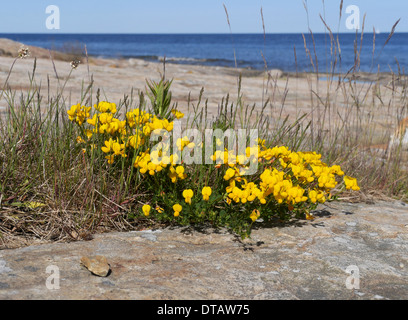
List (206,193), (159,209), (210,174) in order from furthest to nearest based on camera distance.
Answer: (210,174)
(159,209)
(206,193)

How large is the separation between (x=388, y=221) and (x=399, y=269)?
836 millimetres

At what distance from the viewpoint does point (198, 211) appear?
9.03ft

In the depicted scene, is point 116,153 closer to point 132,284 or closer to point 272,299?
point 132,284

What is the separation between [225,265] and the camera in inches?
94.0

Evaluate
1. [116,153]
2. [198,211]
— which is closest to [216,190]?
[198,211]

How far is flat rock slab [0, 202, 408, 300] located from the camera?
208 cm

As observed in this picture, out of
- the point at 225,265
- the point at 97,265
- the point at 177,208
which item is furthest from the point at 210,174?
the point at 97,265

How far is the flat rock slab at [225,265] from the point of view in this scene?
2.08 meters

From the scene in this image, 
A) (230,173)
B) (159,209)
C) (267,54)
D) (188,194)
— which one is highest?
(267,54)

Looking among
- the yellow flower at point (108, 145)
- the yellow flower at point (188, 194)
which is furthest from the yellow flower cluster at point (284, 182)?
the yellow flower at point (108, 145)

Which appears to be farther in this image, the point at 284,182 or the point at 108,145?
the point at 108,145

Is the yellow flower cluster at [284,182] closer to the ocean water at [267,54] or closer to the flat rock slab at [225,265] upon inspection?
the flat rock slab at [225,265]

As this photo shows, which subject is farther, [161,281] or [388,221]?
[388,221]

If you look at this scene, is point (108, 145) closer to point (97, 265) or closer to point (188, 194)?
point (188, 194)
